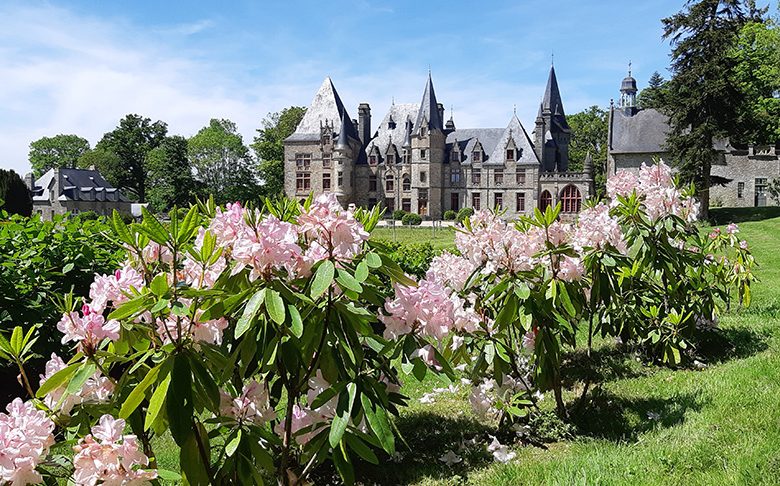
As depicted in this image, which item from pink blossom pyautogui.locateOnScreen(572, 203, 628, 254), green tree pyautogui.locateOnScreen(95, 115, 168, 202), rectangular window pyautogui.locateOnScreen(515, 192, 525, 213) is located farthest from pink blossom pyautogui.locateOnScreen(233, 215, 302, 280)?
green tree pyautogui.locateOnScreen(95, 115, 168, 202)

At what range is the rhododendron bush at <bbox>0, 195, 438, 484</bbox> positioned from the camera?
182cm

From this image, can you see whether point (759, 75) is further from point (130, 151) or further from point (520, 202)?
point (130, 151)

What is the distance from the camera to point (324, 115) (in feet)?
174

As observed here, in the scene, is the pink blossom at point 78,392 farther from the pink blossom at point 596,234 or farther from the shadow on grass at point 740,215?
the shadow on grass at point 740,215

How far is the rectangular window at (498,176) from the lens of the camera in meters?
49.0

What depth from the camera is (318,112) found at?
53.6 m

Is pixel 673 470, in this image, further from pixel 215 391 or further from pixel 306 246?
pixel 215 391

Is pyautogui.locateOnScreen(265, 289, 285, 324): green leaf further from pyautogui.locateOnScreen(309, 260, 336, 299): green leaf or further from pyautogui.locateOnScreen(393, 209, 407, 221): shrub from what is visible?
pyautogui.locateOnScreen(393, 209, 407, 221): shrub

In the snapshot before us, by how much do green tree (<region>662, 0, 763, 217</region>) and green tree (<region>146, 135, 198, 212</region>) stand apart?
4541 cm

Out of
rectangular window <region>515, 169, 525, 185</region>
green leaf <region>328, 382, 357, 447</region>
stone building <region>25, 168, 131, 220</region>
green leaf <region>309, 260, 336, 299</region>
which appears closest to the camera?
green leaf <region>309, 260, 336, 299</region>

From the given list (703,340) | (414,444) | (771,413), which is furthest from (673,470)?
(703,340)

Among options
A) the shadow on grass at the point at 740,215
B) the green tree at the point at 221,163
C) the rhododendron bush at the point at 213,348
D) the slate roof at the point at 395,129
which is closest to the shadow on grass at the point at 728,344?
the rhododendron bush at the point at 213,348

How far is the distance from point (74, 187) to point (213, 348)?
6213 cm

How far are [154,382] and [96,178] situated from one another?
64980mm
